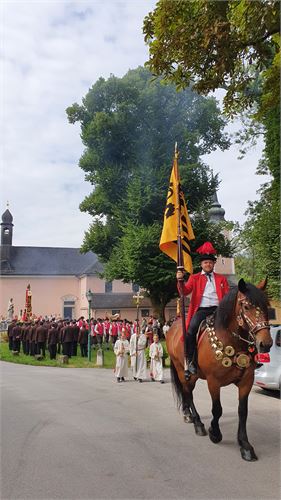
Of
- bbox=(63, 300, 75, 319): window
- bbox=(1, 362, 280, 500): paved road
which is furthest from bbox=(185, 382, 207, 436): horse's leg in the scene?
bbox=(63, 300, 75, 319): window

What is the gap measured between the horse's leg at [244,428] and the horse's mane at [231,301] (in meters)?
0.83

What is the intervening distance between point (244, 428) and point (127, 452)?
62.4 inches

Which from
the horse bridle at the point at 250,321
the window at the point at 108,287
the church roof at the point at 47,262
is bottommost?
the horse bridle at the point at 250,321

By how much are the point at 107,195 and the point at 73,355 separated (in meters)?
12.6

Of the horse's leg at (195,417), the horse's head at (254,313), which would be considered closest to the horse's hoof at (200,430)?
the horse's leg at (195,417)

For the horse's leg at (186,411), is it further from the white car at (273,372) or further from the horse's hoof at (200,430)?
the white car at (273,372)

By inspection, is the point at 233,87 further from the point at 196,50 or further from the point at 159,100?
the point at 159,100

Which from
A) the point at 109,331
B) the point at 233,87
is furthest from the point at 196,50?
the point at 109,331

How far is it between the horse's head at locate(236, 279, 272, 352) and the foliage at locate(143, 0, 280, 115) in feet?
11.3

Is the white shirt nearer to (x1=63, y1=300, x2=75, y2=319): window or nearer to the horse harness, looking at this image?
the horse harness

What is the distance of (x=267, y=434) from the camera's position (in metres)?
6.49

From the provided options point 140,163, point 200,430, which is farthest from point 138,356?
point 140,163

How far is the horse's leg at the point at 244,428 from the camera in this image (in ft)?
17.2

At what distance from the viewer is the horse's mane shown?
540 centimetres
